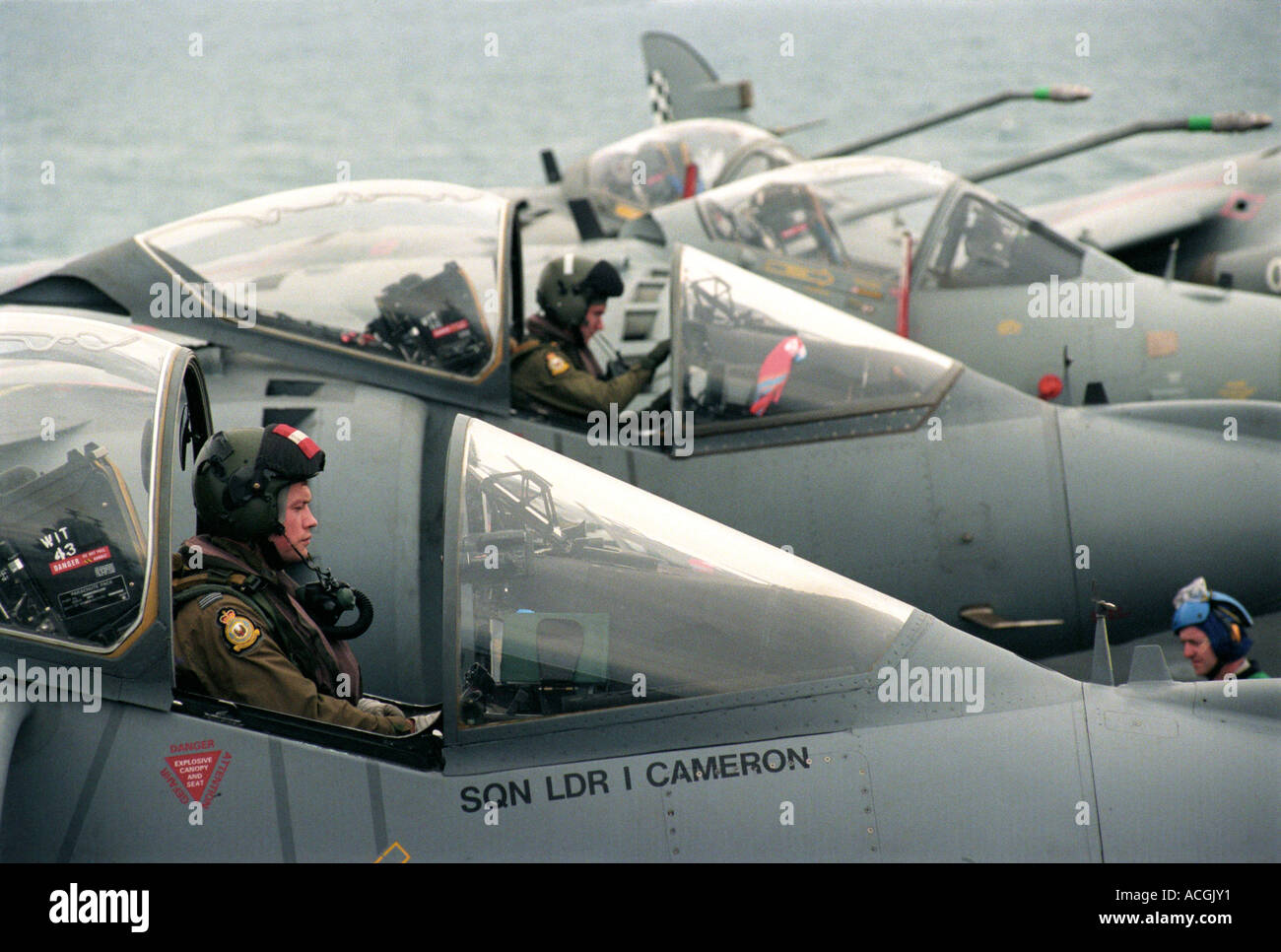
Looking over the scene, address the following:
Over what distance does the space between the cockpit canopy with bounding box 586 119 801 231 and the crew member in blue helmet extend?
8266 mm

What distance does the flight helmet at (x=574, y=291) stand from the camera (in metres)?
6.64

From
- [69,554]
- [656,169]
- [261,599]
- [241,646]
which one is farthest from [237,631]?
[656,169]

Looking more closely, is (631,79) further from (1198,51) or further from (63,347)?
(63,347)

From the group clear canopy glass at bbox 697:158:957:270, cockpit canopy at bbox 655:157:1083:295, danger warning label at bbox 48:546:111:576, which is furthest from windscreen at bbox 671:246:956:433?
danger warning label at bbox 48:546:111:576

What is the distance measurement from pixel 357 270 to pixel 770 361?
6.52ft

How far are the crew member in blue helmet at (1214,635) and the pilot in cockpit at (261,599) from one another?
3.00 meters

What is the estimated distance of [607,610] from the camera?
3.76 metres

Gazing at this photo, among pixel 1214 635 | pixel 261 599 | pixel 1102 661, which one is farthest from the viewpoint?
pixel 1214 635

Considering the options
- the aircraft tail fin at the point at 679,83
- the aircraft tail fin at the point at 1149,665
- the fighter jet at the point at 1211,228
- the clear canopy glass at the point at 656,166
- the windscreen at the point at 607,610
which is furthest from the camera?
the aircraft tail fin at the point at 679,83

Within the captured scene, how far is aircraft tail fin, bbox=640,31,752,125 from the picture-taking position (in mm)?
17547

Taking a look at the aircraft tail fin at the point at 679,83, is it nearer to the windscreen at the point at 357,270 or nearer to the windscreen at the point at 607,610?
the windscreen at the point at 357,270

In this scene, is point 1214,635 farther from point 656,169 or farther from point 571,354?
point 656,169

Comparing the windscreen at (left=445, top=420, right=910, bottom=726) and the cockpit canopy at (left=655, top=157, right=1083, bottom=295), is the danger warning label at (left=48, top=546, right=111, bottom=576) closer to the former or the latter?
the windscreen at (left=445, top=420, right=910, bottom=726)

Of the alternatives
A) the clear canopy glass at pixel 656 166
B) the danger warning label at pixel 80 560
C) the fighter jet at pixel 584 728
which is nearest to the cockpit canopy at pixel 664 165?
the clear canopy glass at pixel 656 166
